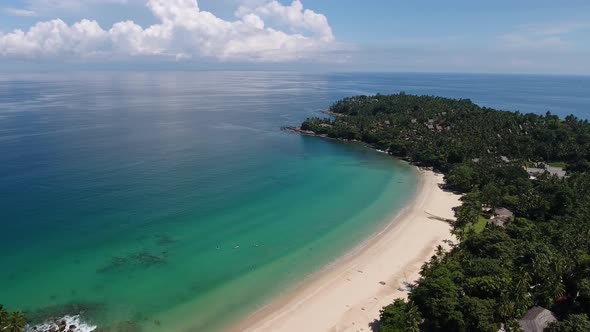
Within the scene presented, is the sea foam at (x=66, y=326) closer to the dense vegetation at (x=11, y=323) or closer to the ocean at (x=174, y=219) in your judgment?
the ocean at (x=174, y=219)

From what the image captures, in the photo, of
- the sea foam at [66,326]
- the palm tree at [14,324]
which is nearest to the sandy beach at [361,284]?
the sea foam at [66,326]

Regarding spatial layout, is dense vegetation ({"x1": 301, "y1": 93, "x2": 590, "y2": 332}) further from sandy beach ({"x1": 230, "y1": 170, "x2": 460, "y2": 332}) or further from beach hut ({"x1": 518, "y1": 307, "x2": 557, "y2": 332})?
sandy beach ({"x1": 230, "y1": 170, "x2": 460, "y2": 332})

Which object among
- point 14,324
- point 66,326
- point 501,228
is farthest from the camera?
point 501,228

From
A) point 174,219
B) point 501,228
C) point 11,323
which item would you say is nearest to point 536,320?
point 501,228

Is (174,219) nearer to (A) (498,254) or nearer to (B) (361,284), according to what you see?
(B) (361,284)

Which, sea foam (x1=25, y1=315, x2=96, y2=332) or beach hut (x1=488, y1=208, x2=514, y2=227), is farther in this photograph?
beach hut (x1=488, y1=208, x2=514, y2=227)

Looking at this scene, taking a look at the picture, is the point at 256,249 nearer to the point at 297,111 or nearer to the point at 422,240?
the point at 422,240

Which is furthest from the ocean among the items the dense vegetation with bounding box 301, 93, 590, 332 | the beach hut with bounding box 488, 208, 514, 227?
the beach hut with bounding box 488, 208, 514, 227
